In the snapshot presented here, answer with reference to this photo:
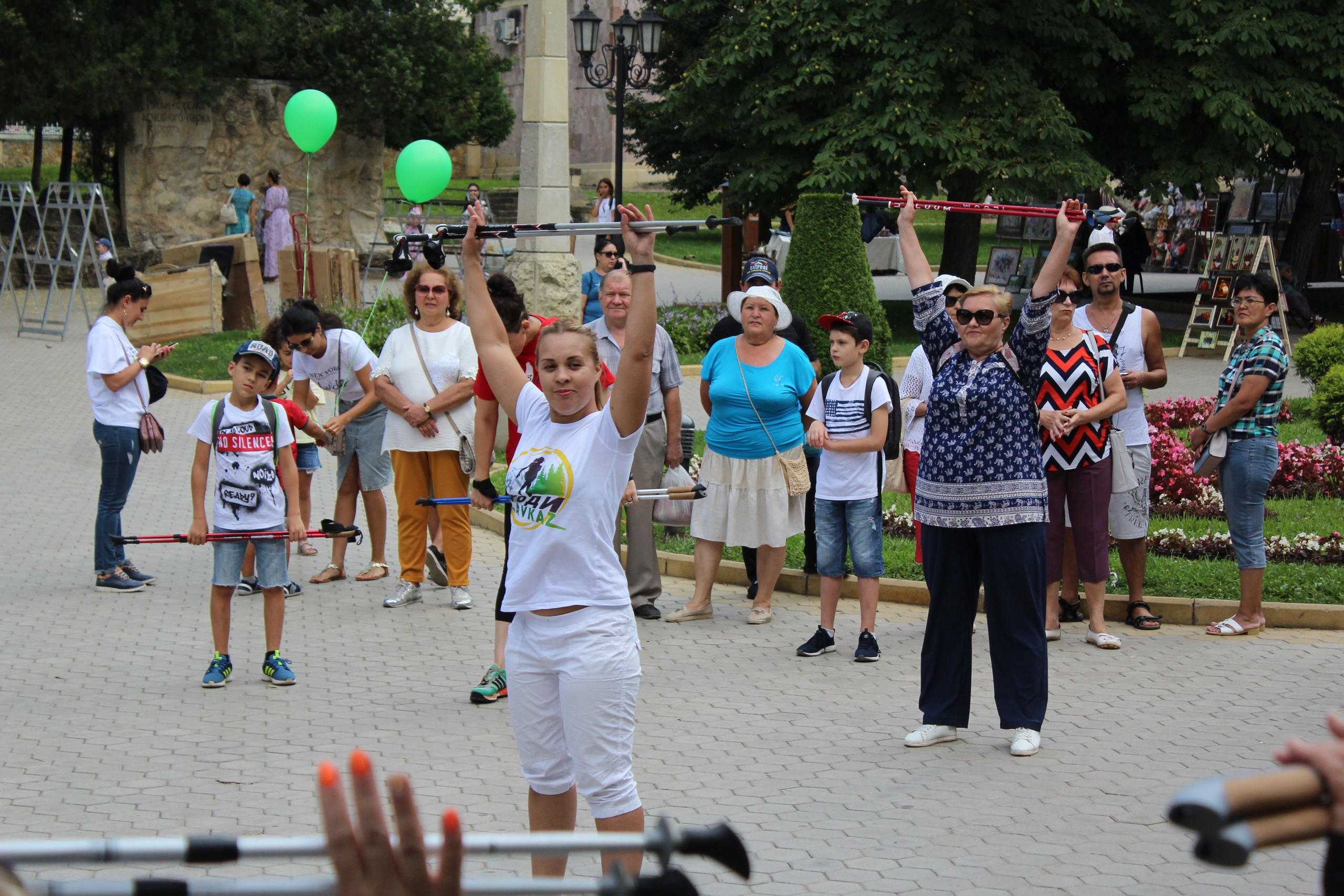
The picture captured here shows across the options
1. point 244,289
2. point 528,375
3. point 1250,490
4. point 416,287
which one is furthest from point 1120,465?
point 244,289

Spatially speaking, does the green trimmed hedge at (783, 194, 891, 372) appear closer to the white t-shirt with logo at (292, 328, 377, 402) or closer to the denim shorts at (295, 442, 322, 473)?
the white t-shirt with logo at (292, 328, 377, 402)

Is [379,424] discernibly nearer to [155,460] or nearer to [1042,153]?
[155,460]

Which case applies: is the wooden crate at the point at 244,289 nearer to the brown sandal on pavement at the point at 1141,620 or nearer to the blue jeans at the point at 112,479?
the blue jeans at the point at 112,479

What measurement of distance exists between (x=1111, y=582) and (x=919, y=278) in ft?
11.4

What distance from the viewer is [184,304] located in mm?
20062

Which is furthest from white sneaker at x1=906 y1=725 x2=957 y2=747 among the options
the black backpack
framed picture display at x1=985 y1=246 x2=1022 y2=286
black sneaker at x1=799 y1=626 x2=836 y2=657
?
framed picture display at x1=985 y1=246 x2=1022 y2=286

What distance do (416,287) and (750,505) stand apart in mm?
2470

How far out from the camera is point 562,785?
13.6ft

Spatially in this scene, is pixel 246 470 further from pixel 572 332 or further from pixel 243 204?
pixel 243 204

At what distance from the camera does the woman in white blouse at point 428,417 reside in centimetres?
820

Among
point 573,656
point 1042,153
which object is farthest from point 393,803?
point 1042,153

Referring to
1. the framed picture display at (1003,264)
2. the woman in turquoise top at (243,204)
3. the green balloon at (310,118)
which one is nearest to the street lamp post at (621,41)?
the green balloon at (310,118)

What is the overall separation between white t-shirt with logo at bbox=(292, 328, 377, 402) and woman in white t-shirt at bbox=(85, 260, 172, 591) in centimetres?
87

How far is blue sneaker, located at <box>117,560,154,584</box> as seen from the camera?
29.4 ft
